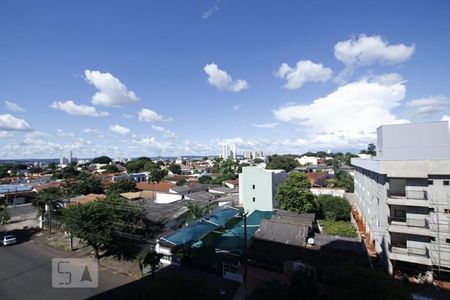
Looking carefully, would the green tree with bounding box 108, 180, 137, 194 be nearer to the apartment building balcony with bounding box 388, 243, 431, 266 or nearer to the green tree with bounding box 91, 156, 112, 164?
the apartment building balcony with bounding box 388, 243, 431, 266

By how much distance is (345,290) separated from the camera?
10594mm

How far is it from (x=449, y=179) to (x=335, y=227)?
1313 cm

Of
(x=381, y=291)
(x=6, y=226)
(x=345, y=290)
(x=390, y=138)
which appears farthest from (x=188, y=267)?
(x=6, y=226)

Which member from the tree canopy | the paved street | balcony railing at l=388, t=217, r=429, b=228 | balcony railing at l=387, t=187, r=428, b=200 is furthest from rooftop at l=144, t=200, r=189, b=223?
the tree canopy

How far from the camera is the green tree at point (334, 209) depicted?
3116cm

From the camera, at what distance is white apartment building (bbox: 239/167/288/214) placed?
35.4 metres

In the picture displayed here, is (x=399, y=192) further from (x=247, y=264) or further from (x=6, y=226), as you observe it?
(x=6, y=226)

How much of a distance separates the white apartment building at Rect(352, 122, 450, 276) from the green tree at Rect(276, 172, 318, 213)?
1089 cm

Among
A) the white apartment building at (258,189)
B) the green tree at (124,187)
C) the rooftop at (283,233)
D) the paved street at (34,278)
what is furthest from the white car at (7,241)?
the white apartment building at (258,189)

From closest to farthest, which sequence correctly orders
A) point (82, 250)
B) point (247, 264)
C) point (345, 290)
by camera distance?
point (345, 290) < point (247, 264) < point (82, 250)

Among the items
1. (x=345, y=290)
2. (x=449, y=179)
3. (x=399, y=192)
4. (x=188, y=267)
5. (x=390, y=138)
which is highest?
(x=390, y=138)

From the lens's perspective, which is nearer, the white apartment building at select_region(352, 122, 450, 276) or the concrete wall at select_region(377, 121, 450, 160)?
the white apartment building at select_region(352, 122, 450, 276)

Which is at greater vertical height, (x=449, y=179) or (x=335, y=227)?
(x=449, y=179)

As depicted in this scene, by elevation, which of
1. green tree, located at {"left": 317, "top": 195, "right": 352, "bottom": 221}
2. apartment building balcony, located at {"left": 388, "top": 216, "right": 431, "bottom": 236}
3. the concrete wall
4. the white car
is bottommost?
the white car
